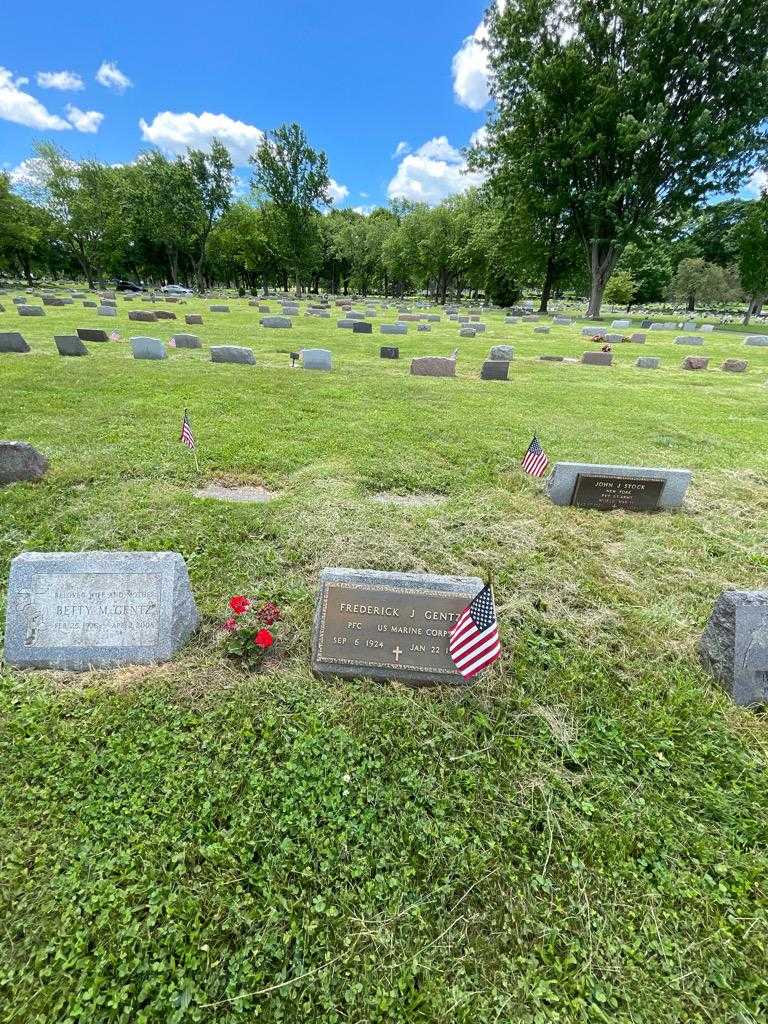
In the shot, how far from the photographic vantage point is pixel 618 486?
5020 mm

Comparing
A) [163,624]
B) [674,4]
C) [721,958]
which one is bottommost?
[721,958]

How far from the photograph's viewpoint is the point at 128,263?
61.7 meters

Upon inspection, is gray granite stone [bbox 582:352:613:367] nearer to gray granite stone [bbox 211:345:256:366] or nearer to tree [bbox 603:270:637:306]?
gray granite stone [bbox 211:345:256:366]

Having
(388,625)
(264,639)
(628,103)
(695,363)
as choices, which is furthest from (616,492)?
(628,103)

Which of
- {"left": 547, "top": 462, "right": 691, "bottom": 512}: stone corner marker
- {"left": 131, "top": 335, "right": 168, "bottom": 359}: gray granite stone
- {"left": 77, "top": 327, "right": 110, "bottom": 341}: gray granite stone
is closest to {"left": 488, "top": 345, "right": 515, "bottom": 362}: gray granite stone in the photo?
{"left": 131, "top": 335, "right": 168, "bottom": 359}: gray granite stone

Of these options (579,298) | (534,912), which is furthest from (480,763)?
(579,298)

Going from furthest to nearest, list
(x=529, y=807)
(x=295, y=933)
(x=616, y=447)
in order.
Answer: (x=616, y=447) < (x=529, y=807) < (x=295, y=933)

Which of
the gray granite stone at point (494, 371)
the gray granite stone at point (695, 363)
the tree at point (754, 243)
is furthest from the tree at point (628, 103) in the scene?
the gray granite stone at point (494, 371)

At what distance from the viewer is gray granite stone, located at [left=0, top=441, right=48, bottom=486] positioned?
4973mm

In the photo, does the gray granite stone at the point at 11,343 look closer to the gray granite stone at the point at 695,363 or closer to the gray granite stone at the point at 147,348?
the gray granite stone at the point at 147,348

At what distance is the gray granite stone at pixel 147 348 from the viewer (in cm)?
1239

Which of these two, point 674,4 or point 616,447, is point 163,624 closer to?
point 616,447

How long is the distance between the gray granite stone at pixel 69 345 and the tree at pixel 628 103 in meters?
28.1

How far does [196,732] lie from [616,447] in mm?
6969
